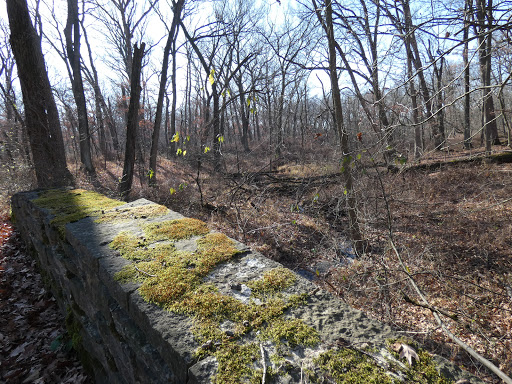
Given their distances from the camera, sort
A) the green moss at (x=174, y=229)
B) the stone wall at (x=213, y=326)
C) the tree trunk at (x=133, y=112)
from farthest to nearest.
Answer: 1. the tree trunk at (x=133, y=112)
2. the green moss at (x=174, y=229)
3. the stone wall at (x=213, y=326)

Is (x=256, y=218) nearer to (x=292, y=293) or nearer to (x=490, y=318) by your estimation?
(x=490, y=318)

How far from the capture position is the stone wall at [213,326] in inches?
43.9

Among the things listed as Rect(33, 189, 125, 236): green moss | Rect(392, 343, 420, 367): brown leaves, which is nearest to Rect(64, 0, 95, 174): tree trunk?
Rect(33, 189, 125, 236): green moss

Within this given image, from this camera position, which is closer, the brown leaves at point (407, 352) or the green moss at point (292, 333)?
the brown leaves at point (407, 352)

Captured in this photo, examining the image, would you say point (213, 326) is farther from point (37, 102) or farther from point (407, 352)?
point (37, 102)

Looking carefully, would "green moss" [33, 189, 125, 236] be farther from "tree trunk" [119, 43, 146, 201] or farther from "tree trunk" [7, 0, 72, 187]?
"tree trunk" [119, 43, 146, 201]

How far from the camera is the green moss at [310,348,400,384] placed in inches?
39.3

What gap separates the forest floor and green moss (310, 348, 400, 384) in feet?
1.24

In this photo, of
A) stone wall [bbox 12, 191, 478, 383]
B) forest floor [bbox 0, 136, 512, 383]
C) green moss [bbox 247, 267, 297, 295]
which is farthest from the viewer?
forest floor [bbox 0, 136, 512, 383]

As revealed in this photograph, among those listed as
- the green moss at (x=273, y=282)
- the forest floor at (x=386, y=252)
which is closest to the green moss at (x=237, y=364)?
the green moss at (x=273, y=282)

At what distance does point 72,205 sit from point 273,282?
10.3 feet

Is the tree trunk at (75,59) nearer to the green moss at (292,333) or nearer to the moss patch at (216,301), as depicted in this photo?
the moss patch at (216,301)

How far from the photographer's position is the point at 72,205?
3.59 meters

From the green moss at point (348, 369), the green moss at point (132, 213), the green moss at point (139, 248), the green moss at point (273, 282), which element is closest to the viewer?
the green moss at point (348, 369)
